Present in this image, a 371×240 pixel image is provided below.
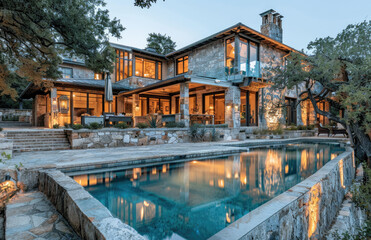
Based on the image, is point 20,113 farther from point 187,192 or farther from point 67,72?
point 187,192

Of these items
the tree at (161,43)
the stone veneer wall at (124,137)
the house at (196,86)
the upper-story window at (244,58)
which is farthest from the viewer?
the tree at (161,43)

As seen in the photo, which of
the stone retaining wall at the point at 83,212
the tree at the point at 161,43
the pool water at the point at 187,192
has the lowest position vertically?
the pool water at the point at 187,192

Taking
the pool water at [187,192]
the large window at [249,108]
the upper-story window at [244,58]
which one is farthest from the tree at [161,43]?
the pool water at [187,192]

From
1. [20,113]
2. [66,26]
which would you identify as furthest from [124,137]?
[20,113]

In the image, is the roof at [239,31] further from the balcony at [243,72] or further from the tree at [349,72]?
the tree at [349,72]

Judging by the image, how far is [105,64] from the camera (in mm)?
5504

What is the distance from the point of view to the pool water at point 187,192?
2.55 meters

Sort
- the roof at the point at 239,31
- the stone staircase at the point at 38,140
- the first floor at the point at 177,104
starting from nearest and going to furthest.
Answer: the stone staircase at the point at 38,140
the first floor at the point at 177,104
the roof at the point at 239,31

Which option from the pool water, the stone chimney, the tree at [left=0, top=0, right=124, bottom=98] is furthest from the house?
the pool water

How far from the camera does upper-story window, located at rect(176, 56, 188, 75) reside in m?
16.4

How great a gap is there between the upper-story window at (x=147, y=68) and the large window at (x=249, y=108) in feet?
23.9

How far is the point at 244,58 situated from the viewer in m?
13.7

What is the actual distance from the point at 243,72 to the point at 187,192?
35.0 ft

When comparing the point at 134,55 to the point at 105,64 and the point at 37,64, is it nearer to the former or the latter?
the point at 37,64
